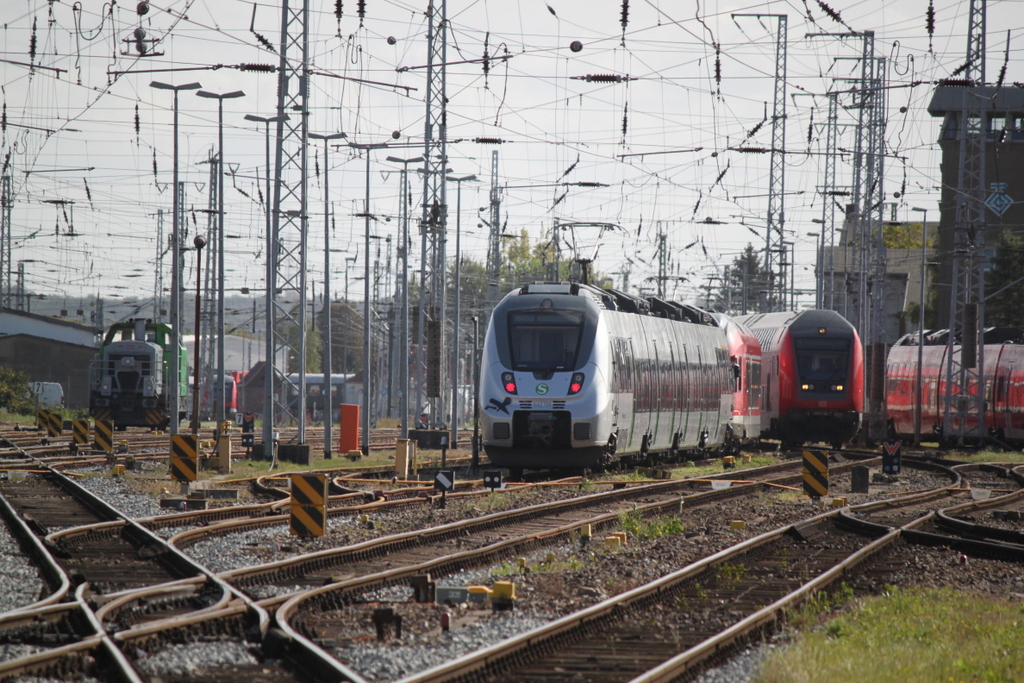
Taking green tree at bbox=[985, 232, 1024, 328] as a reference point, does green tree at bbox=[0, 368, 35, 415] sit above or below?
below

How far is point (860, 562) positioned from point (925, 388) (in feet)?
109

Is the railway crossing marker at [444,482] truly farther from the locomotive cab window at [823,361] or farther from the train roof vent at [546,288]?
the locomotive cab window at [823,361]

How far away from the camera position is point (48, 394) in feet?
201

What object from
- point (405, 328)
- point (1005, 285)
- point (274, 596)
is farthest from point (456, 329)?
point (1005, 285)

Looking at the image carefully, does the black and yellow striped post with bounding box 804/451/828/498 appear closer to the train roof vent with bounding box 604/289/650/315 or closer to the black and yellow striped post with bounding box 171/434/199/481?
the train roof vent with bounding box 604/289/650/315

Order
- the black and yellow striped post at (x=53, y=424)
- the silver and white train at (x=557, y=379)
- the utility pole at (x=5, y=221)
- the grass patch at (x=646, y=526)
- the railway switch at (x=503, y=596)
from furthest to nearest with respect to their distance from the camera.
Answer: the utility pole at (x=5, y=221), the black and yellow striped post at (x=53, y=424), the silver and white train at (x=557, y=379), the grass patch at (x=646, y=526), the railway switch at (x=503, y=596)

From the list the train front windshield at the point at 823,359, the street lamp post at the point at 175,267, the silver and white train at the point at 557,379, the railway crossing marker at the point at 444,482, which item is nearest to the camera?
the railway crossing marker at the point at 444,482

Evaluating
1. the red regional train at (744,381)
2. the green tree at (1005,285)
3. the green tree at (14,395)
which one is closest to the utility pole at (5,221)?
the green tree at (14,395)

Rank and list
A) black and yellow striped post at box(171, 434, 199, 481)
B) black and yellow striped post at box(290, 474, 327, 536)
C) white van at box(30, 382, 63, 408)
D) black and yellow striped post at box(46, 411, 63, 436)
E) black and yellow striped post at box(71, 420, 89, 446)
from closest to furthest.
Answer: black and yellow striped post at box(290, 474, 327, 536)
black and yellow striped post at box(171, 434, 199, 481)
black and yellow striped post at box(71, 420, 89, 446)
black and yellow striped post at box(46, 411, 63, 436)
white van at box(30, 382, 63, 408)

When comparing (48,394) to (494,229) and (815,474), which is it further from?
(815,474)

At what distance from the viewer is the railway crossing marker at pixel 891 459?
2327cm

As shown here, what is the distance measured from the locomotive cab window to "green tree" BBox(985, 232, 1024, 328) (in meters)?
31.0

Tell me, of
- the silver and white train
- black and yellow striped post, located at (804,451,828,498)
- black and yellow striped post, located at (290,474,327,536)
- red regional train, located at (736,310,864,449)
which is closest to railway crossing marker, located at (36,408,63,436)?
the silver and white train

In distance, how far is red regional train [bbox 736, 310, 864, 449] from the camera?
1451 inches
